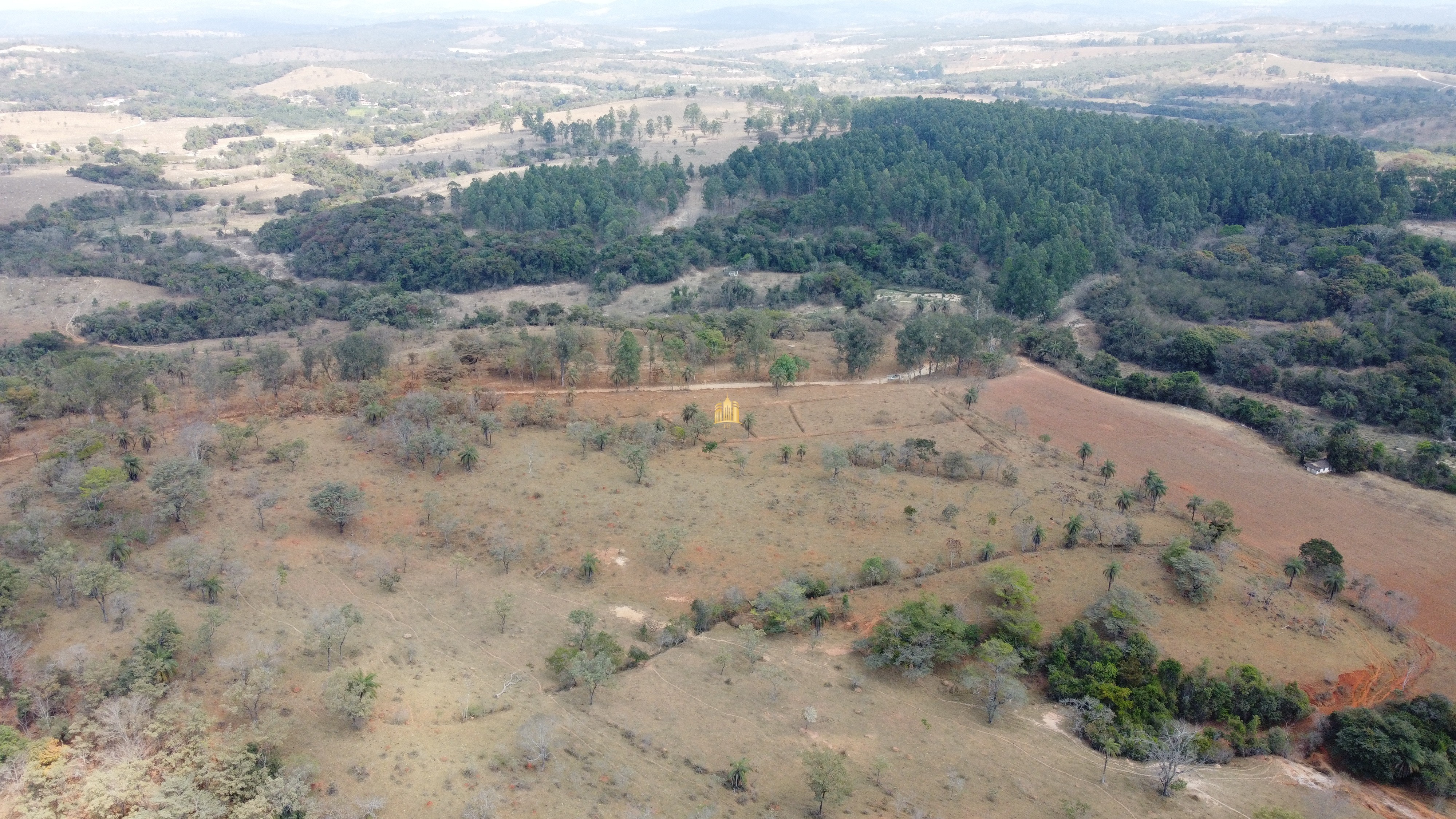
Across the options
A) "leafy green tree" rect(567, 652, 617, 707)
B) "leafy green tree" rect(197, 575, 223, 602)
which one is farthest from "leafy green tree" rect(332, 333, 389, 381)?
"leafy green tree" rect(567, 652, 617, 707)

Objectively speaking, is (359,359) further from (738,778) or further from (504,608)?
(738,778)

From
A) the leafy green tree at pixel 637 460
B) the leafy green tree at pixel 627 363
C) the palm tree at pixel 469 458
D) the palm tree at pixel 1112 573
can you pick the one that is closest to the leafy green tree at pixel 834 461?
the leafy green tree at pixel 637 460

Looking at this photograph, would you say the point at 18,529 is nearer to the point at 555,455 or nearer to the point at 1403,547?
the point at 555,455

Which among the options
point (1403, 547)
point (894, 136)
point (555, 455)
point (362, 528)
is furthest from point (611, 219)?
point (1403, 547)

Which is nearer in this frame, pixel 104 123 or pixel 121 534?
pixel 121 534

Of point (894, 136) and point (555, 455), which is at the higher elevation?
point (894, 136)

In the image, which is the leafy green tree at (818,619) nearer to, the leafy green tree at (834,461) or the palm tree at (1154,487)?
the leafy green tree at (834,461)

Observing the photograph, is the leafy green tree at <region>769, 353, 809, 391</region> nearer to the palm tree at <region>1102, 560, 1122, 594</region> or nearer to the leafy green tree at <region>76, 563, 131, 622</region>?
the palm tree at <region>1102, 560, 1122, 594</region>
